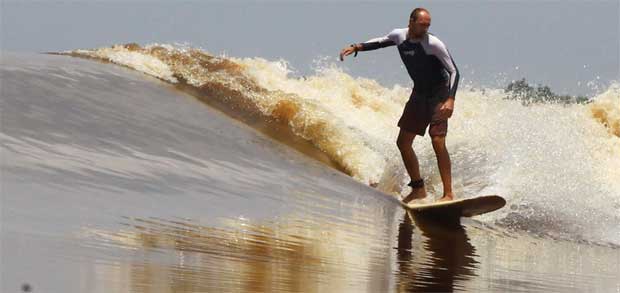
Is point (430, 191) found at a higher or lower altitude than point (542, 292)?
higher

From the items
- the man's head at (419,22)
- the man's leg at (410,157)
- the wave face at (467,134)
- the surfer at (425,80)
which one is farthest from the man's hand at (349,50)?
the wave face at (467,134)

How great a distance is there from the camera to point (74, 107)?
10492mm

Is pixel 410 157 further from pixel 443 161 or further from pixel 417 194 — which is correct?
pixel 443 161

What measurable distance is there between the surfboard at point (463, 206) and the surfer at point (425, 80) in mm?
140

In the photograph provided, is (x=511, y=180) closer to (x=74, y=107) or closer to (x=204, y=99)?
(x=74, y=107)

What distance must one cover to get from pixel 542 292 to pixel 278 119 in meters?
7.92

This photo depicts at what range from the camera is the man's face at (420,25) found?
8359 millimetres

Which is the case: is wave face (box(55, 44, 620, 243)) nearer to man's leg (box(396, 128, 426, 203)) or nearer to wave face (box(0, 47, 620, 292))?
wave face (box(0, 47, 620, 292))

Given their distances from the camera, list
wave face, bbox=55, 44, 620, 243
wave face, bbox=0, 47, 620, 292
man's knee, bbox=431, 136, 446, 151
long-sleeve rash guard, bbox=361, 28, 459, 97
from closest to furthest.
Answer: wave face, bbox=0, 47, 620, 292 < long-sleeve rash guard, bbox=361, 28, 459, 97 < man's knee, bbox=431, 136, 446, 151 < wave face, bbox=55, 44, 620, 243

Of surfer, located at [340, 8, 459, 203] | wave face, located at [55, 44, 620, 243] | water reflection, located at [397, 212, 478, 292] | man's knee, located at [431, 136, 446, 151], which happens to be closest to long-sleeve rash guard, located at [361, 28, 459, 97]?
surfer, located at [340, 8, 459, 203]

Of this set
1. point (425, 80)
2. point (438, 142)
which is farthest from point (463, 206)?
point (425, 80)

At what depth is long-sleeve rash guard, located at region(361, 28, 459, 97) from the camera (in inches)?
333

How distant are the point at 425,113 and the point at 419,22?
2.86 ft

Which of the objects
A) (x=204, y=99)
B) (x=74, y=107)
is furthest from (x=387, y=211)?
(x=204, y=99)
